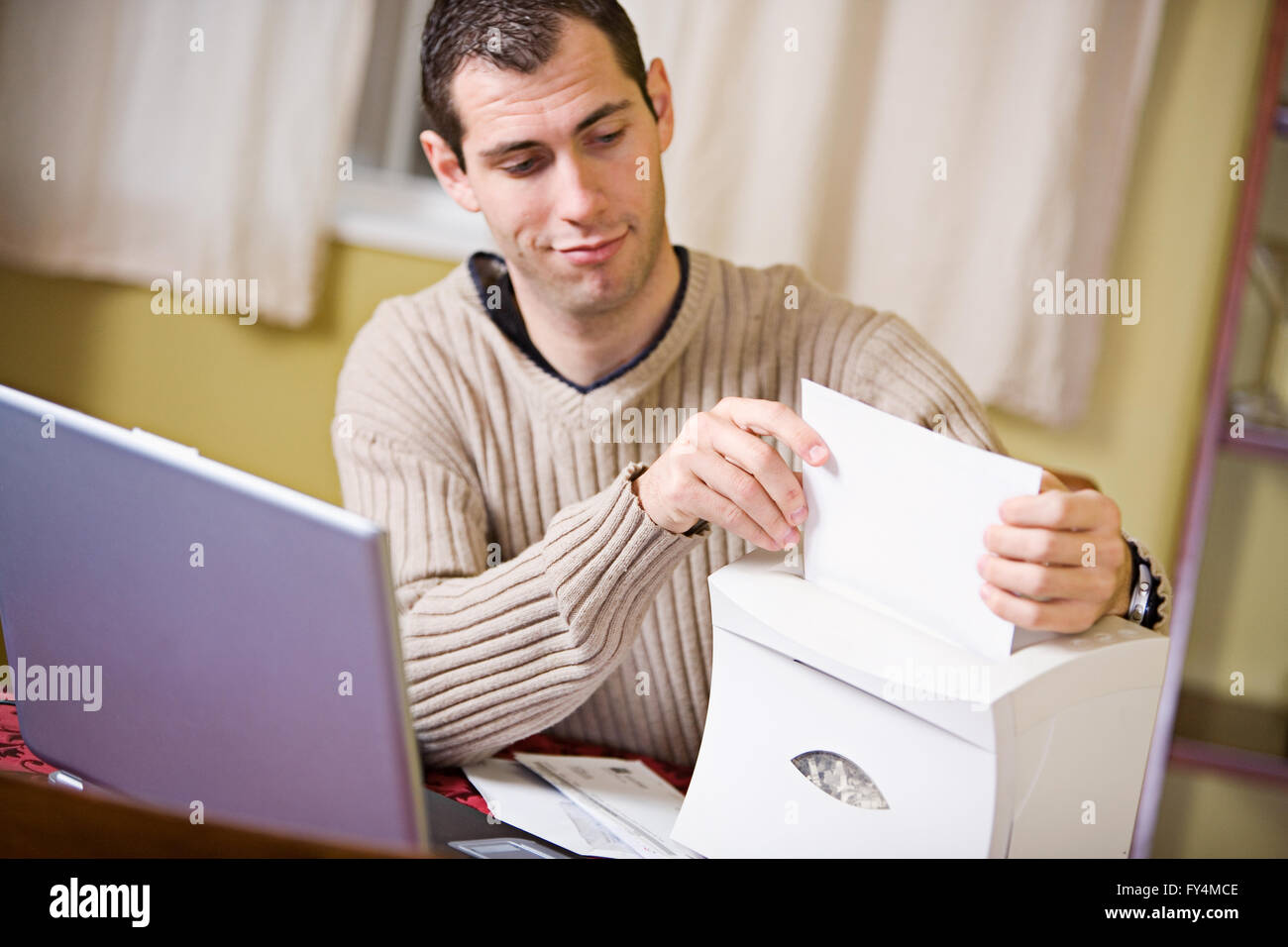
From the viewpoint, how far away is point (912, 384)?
52.3 inches

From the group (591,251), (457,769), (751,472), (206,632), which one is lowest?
(457,769)

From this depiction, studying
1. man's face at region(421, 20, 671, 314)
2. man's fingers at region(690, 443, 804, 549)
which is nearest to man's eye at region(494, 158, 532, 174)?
man's face at region(421, 20, 671, 314)

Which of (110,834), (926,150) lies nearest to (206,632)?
(110,834)

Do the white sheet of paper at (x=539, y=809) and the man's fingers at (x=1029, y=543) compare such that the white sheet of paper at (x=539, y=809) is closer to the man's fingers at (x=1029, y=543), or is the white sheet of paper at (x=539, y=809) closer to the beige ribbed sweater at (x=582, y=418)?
the beige ribbed sweater at (x=582, y=418)

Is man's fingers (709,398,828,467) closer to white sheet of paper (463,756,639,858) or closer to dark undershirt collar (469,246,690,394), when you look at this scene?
white sheet of paper (463,756,639,858)

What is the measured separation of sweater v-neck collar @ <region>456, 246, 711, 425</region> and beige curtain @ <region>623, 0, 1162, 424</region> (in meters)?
0.80

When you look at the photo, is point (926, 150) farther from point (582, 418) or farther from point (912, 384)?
point (582, 418)

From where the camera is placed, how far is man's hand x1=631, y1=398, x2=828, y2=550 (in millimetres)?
828

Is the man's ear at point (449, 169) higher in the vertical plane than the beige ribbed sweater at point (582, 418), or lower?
higher

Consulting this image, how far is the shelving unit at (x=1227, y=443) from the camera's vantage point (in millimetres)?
2059

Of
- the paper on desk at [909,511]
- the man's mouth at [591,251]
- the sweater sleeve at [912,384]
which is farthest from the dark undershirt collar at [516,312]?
the paper on desk at [909,511]

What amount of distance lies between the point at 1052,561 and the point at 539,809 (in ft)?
1.60

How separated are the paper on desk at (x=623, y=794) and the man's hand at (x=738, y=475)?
0.25m
